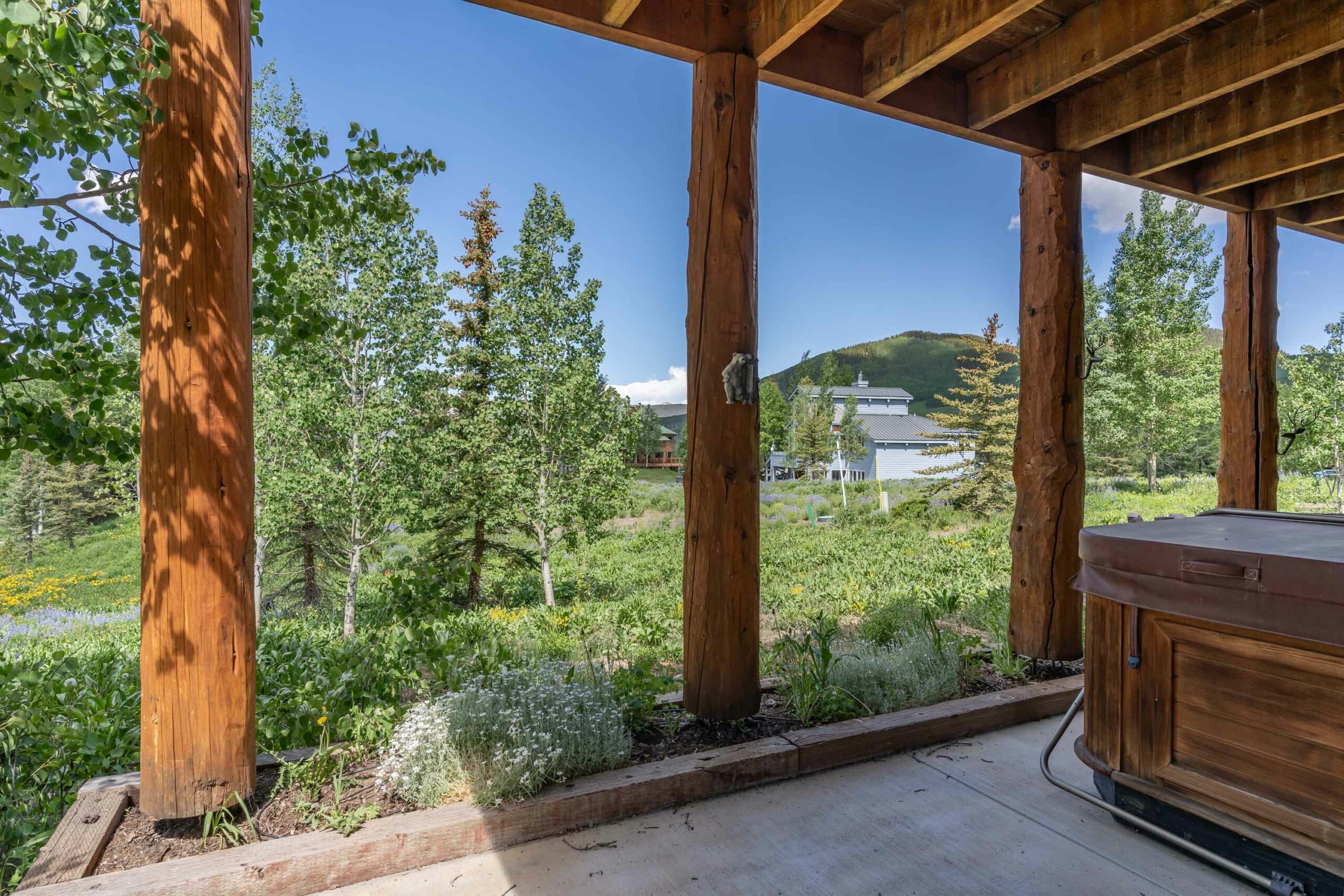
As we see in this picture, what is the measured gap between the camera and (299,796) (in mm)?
1831

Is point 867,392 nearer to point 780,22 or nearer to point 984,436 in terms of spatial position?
point 984,436

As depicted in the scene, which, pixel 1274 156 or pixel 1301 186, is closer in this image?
pixel 1274 156

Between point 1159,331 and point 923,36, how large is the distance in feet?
50.3

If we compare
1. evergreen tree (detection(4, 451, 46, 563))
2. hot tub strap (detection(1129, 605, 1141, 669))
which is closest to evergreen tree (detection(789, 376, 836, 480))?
hot tub strap (detection(1129, 605, 1141, 669))

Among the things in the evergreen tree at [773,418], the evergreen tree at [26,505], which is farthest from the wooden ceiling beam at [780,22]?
the evergreen tree at [26,505]

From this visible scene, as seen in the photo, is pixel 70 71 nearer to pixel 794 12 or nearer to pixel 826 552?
pixel 794 12

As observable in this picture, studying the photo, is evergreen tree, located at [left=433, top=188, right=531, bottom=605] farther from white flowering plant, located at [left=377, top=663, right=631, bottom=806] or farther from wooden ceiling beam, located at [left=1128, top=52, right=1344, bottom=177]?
wooden ceiling beam, located at [left=1128, top=52, right=1344, bottom=177]

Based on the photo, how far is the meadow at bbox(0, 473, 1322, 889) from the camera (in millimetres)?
2041

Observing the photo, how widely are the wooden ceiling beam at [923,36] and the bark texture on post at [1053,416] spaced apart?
98 centimetres

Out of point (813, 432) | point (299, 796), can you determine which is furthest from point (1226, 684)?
point (813, 432)

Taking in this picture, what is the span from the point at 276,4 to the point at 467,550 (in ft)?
22.0

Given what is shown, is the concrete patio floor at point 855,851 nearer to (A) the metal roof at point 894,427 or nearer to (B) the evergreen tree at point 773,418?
(B) the evergreen tree at point 773,418

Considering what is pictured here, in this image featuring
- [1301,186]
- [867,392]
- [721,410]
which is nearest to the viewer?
[721,410]

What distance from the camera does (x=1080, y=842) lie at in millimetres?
1856
